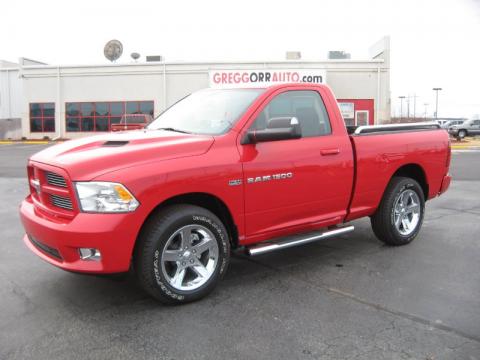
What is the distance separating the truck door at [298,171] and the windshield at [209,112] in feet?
0.72

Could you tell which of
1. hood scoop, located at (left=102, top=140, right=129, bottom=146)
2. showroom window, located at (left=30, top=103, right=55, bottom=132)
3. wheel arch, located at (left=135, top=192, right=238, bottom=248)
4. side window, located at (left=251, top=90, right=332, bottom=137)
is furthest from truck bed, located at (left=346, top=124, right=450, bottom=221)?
showroom window, located at (left=30, top=103, right=55, bottom=132)

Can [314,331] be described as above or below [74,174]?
below

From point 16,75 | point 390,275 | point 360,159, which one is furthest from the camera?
point 16,75

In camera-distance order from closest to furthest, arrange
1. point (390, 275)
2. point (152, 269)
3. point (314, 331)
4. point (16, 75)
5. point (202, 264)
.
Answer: point (314, 331) → point (152, 269) → point (202, 264) → point (390, 275) → point (16, 75)

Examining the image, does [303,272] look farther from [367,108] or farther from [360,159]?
[367,108]

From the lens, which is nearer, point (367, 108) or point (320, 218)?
point (320, 218)

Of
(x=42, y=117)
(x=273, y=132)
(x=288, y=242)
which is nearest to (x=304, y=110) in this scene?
(x=273, y=132)

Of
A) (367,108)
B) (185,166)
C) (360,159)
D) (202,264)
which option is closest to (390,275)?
(360,159)

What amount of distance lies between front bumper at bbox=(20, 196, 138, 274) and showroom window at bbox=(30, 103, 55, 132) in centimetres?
3521

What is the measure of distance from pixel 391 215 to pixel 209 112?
8.17 feet

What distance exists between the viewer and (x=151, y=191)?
3834 mm

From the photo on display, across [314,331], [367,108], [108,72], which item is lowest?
[314,331]

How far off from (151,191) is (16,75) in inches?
1689

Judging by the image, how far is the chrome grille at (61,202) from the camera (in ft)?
12.6
